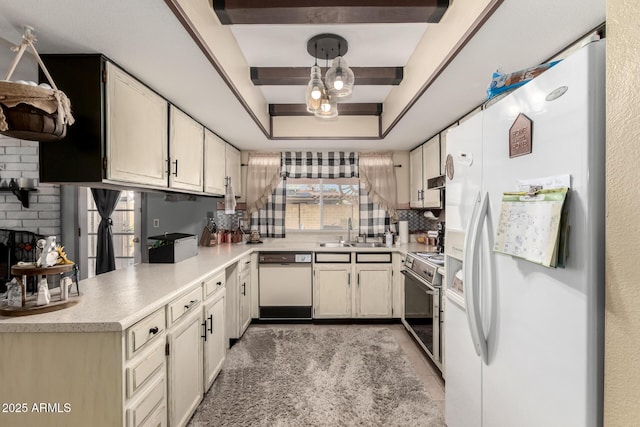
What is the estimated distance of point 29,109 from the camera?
1.27 meters

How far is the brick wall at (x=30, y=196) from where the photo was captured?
3053 millimetres

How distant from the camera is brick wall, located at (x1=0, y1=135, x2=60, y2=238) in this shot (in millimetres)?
3053

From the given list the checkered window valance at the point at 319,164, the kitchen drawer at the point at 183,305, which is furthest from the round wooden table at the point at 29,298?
the checkered window valance at the point at 319,164

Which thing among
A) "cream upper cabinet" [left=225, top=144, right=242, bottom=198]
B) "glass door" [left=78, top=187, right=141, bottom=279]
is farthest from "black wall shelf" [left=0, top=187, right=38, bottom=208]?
"cream upper cabinet" [left=225, top=144, right=242, bottom=198]

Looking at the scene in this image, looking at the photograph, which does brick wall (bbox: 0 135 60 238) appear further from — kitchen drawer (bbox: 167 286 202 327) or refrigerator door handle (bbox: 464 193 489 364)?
refrigerator door handle (bbox: 464 193 489 364)

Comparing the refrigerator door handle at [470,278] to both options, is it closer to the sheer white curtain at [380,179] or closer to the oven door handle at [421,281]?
the oven door handle at [421,281]

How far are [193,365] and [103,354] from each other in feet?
2.58

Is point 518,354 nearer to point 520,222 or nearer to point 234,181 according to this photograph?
point 520,222

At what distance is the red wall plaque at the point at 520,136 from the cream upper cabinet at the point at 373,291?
2.59 meters

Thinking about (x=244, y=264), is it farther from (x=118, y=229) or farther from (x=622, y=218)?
(x=622, y=218)

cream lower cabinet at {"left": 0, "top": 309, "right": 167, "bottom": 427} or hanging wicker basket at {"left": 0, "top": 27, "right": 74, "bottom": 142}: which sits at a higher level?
hanging wicker basket at {"left": 0, "top": 27, "right": 74, "bottom": 142}

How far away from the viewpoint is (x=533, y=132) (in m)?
1.01

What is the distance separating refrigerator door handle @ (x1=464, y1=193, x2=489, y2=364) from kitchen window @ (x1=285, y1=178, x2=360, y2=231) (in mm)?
3000

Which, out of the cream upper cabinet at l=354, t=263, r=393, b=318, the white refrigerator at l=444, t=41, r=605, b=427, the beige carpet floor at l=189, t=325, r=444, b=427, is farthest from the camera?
the cream upper cabinet at l=354, t=263, r=393, b=318
